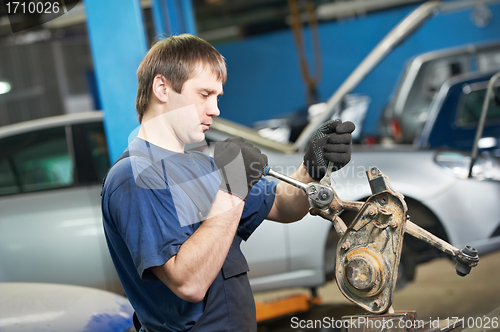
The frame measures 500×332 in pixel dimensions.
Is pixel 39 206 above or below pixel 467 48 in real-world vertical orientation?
below

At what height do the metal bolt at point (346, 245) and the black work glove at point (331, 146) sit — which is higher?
the black work glove at point (331, 146)

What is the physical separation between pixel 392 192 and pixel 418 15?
3.82 meters

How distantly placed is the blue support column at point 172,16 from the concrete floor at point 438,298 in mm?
2082

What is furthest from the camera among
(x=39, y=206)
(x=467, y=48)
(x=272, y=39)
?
(x=272, y=39)

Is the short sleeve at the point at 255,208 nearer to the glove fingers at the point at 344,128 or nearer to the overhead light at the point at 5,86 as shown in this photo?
the glove fingers at the point at 344,128

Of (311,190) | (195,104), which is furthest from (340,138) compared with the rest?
(195,104)

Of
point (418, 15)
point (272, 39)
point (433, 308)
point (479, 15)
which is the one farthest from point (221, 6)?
point (433, 308)

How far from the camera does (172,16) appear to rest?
3525mm

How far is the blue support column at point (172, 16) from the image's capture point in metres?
3.15

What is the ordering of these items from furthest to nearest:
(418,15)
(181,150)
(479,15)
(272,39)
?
(272,39), (479,15), (418,15), (181,150)

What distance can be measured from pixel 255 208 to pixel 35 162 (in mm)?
2316

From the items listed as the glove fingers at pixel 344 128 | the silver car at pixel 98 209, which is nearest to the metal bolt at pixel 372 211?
the glove fingers at pixel 344 128

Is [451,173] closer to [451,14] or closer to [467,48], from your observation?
[467,48]

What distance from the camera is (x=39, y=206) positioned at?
3059mm
